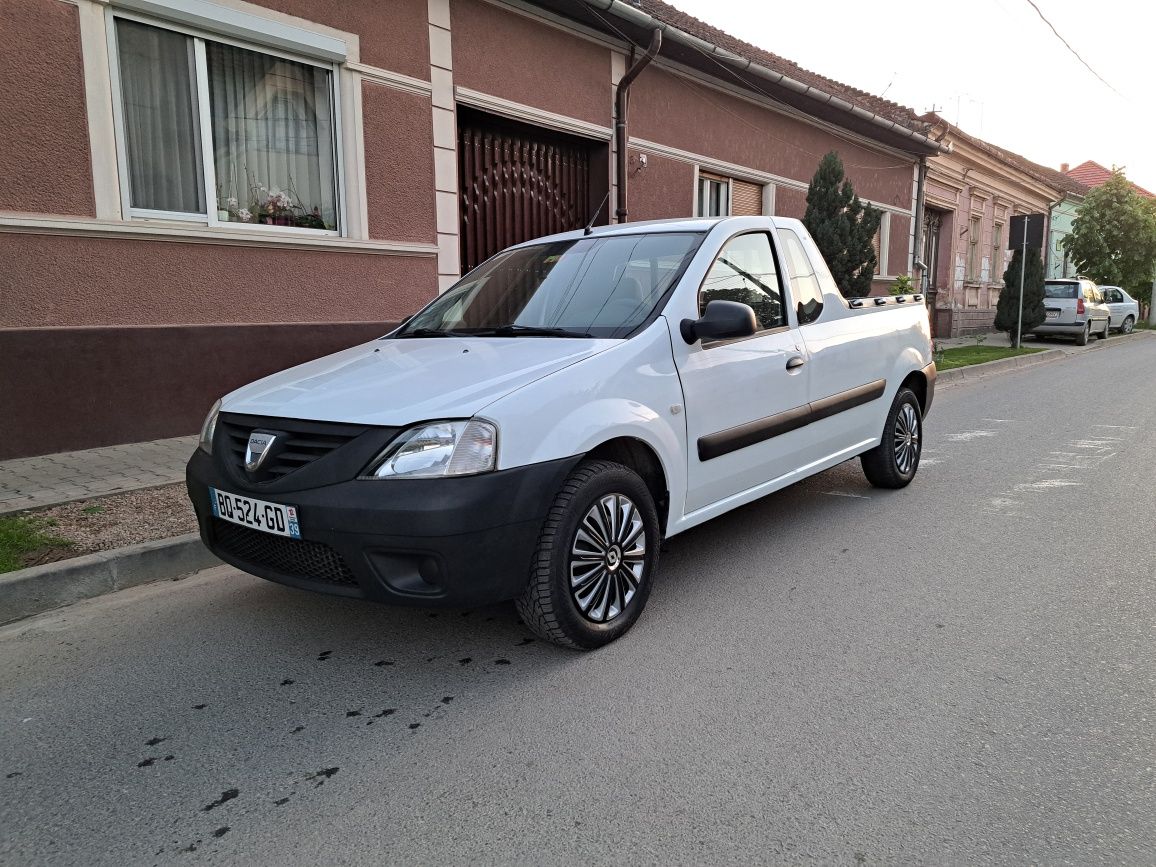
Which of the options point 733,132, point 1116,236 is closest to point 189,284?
point 733,132

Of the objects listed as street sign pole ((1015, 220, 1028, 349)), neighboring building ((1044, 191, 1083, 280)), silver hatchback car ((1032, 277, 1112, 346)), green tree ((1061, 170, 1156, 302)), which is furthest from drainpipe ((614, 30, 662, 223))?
neighboring building ((1044, 191, 1083, 280))

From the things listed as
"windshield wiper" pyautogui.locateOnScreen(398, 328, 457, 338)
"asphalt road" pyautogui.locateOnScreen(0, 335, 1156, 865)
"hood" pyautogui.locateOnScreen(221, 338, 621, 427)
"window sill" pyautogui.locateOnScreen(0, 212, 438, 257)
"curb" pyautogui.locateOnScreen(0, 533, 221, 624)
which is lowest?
"asphalt road" pyautogui.locateOnScreen(0, 335, 1156, 865)

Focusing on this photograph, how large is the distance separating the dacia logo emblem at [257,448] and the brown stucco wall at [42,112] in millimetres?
4504

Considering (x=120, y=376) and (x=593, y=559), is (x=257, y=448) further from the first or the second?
(x=120, y=376)

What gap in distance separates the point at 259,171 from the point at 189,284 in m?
1.40

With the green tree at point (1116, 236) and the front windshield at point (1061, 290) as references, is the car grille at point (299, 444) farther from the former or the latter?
the green tree at point (1116, 236)

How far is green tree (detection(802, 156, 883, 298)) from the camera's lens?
12.2 metres

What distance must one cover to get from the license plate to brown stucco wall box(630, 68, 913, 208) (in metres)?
9.62

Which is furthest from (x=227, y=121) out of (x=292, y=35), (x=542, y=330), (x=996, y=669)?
(x=996, y=669)

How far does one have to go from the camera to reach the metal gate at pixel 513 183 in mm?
9828

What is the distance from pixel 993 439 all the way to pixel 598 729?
6459 mm

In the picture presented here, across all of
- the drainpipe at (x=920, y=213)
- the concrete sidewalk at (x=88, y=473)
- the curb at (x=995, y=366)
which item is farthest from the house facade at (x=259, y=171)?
the drainpipe at (x=920, y=213)

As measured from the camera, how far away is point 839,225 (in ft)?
40.0

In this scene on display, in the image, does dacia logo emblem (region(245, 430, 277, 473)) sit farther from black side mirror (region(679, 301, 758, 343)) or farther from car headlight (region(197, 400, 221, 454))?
black side mirror (region(679, 301, 758, 343))
